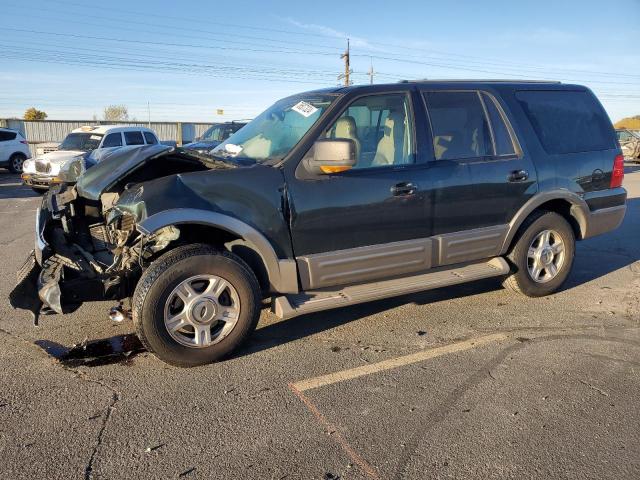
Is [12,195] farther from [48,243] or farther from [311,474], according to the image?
[311,474]

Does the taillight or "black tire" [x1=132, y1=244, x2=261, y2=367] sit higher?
the taillight

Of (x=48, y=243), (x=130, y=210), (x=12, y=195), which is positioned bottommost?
(x=12, y=195)

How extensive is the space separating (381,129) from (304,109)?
66 centimetres

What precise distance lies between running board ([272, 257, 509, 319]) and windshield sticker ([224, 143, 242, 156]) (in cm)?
139

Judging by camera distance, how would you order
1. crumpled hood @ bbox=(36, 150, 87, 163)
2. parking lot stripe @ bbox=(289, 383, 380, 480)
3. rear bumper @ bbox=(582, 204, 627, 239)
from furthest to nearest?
crumpled hood @ bbox=(36, 150, 87, 163)
rear bumper @ bbox=(582, 204, 627, 239)
parking lot stripe @ bbox=(289, 383, 380, 480)

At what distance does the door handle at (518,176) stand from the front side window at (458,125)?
0.92 ft

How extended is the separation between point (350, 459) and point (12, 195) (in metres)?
14.4

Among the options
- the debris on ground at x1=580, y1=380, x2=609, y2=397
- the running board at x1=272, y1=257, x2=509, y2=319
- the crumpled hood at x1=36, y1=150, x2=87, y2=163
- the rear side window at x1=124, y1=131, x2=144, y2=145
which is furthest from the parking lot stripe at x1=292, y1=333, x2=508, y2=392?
the rear side window at x1=124, y1=131, x2=144, y2=145

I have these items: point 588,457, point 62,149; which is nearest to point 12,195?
point 62,149

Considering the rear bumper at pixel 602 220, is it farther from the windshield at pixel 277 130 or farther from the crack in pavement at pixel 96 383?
the crack in pavement at pixel 96 383

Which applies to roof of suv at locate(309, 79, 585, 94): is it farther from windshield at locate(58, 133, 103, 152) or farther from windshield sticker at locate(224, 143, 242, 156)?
windshield at locate(58, 133, 103, 152)

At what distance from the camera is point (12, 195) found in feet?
46.0

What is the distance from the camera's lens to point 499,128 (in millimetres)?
4801

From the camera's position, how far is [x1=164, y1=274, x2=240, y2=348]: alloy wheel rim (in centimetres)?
350
